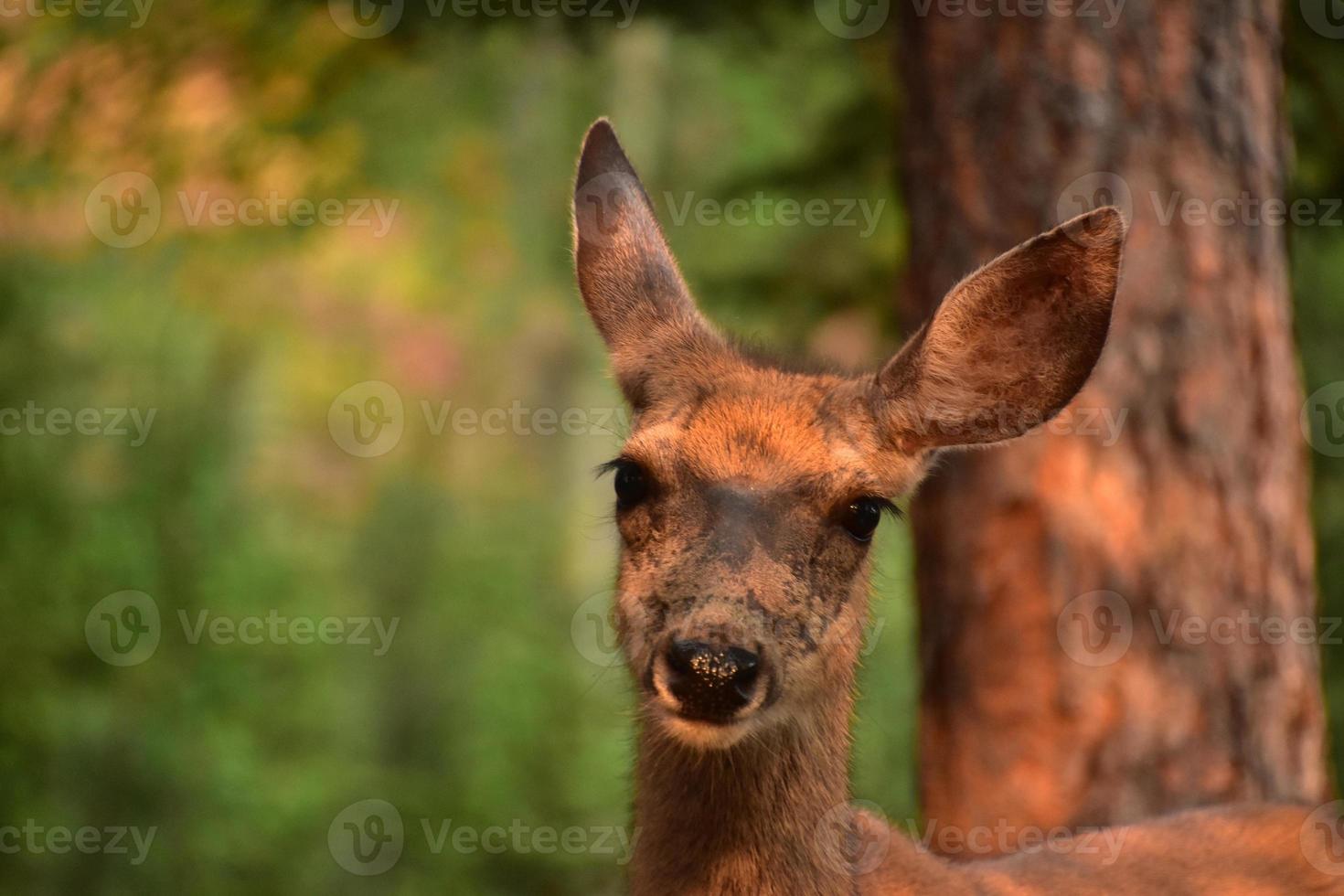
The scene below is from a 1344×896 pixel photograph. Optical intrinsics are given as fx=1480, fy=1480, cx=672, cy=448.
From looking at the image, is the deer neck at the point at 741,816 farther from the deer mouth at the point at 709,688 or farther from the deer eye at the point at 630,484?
the deer eye at the point at 630,484

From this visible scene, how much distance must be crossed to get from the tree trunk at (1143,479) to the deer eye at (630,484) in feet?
7.22

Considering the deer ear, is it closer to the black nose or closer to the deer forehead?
the deer forehead

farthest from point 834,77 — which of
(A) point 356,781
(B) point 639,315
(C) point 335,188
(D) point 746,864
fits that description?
(D) point 746,864

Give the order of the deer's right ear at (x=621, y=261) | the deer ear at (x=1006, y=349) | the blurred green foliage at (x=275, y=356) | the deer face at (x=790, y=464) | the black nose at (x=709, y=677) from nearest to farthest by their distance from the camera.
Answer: the black nose at (x=709, y=677), the deer face at (x=790, y=464), the deer ear at (x=1006, y=349), the deer's right ear at (x=621, y=261), the blurred green foliage at (x=275, y=356)

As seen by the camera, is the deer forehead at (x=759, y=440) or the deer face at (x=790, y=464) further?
the deer forehead at (x=759, y=440)

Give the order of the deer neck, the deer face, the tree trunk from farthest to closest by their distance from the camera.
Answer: the tree trunk, the deer neck, the deer face

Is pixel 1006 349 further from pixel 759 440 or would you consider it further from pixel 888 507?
pixel 759 440

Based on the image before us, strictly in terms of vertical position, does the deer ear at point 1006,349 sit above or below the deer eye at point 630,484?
above

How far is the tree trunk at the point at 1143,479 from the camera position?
221 inches

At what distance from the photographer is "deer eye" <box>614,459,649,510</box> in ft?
13.4

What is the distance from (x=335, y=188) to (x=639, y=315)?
5.43m

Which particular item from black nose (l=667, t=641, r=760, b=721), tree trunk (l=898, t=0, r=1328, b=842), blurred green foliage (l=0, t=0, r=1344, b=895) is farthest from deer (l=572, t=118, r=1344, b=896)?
tree trunk (l=898, t=0, r=1328, b=842)

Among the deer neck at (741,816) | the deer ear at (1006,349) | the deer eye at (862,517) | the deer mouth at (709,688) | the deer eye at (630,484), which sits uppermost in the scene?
the deer ear at (1006,349)

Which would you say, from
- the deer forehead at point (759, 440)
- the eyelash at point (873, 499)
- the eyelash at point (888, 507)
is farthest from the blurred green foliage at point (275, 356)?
the eyelash at point (888, 507)
